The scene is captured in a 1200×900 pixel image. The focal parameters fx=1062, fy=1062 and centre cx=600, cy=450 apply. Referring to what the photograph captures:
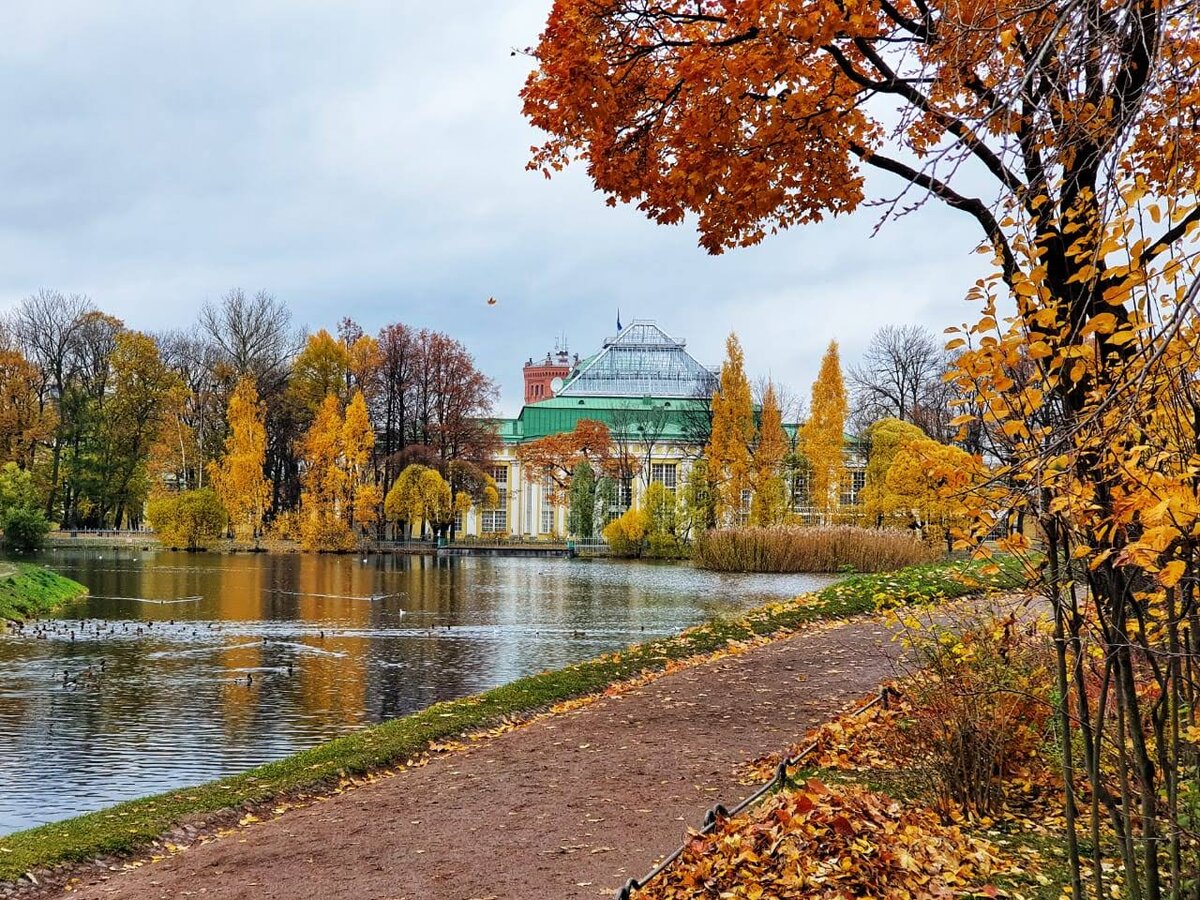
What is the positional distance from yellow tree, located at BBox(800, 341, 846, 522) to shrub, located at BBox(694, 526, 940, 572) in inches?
504

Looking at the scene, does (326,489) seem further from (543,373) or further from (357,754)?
(543,373)

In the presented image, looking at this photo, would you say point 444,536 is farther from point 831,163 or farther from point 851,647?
point 831,163

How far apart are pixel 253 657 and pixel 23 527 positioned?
30.4 m

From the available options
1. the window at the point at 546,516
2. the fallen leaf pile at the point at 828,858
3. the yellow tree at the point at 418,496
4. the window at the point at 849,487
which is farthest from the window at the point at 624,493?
the fallen leaf pile at the point at 828,858

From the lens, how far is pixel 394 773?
7.68 metres

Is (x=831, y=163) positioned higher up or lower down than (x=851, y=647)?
higher up

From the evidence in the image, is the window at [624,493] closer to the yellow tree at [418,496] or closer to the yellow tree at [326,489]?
the yellow tree at [418,496]

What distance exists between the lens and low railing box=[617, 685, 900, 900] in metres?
4.12

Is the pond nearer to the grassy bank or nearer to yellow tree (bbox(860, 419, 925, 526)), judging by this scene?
the grassy bank

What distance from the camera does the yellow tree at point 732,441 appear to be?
44531 mm

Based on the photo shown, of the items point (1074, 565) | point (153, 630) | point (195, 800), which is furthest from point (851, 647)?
point (153, 630)

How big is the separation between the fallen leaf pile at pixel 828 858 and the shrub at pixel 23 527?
1587 inches

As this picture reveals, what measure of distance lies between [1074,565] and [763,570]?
27.8 meters

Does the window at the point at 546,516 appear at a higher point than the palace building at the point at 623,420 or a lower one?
lower
